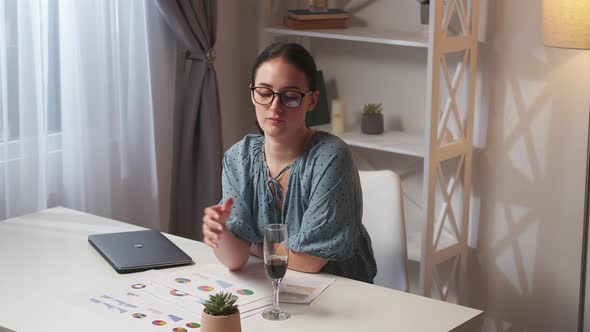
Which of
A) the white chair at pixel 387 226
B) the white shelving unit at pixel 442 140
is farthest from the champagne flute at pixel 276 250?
the white shelving unit at pixel 442 140

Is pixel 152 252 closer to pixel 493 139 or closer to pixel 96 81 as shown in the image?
pixel 96 81

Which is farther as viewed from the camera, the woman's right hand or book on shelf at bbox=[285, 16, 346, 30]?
book on shelf at bbox=[285, 16, 346, 30]

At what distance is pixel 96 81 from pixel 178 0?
1.50 ft

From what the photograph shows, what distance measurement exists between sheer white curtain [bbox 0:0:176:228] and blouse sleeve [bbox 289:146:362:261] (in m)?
1.13

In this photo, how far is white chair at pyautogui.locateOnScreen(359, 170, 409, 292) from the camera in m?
2.43

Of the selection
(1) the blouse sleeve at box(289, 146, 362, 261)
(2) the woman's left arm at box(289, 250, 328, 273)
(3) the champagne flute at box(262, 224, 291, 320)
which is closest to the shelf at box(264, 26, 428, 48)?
(1) the blouse sleeve at box(289, 146, 362, 261)

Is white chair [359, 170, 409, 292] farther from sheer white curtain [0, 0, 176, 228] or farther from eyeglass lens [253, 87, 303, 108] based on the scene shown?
sheer white curtain [0, 0, 176, 228]

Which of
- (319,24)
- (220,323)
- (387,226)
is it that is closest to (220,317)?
(220,323)

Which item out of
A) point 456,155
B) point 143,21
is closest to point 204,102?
point 143,21

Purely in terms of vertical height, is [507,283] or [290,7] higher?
[290,7]

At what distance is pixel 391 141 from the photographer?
10.6 ft

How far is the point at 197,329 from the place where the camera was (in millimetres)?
1755

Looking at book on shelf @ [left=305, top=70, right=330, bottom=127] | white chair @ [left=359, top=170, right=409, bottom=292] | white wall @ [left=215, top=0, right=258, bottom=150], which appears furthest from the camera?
→ white wall @ [left=215, top=0, right=258, bottom=150]

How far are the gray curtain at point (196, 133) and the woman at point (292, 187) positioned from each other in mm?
1086
